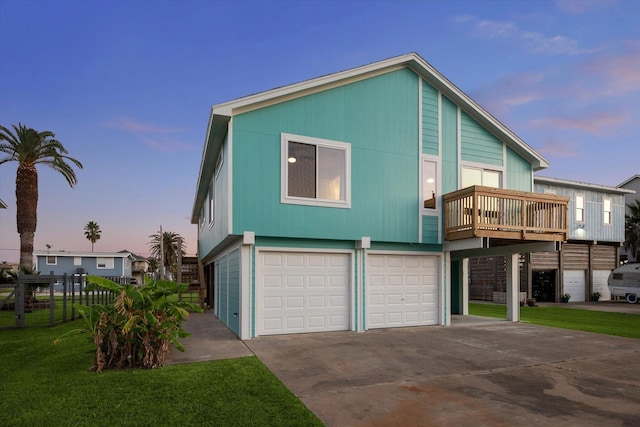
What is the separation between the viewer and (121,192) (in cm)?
2903

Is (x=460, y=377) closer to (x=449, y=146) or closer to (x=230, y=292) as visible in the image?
(x=230, y=292)

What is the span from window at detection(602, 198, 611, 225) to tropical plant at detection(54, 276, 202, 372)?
27.3 m

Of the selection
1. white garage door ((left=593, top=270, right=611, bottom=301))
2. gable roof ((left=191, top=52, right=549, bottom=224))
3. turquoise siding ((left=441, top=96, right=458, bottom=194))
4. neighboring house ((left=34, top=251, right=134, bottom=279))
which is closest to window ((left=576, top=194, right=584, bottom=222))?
white garage door ((left=593, top=270, right=611, bottom=301))

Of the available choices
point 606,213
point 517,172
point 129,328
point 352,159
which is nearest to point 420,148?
point 352,159

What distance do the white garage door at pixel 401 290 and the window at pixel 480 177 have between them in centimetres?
283

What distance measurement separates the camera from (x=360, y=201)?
11.0m

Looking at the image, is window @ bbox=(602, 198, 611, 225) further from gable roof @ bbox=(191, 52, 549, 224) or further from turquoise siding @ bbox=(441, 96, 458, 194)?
turquoise siding @ bbox=(441, 96, 458, 194)

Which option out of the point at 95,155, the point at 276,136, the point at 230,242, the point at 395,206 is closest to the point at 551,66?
the point at 395,206

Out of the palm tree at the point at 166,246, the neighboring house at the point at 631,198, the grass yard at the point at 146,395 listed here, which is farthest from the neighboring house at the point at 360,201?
the palm tree at the point at 166,246

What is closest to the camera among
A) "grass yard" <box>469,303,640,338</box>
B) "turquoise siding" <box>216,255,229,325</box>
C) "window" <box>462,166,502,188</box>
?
"grass yard" <box>469,303,640,338</box>

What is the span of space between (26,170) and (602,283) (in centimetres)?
3519

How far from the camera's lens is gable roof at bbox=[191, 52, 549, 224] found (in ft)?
31.9

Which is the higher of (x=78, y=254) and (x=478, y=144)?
(x=478, y=144)

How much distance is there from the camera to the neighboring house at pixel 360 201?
991cm
